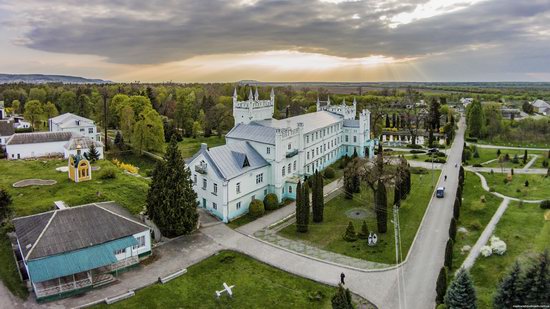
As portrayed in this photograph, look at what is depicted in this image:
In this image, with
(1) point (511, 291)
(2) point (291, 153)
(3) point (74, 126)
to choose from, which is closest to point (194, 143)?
(3) point (74, 126)

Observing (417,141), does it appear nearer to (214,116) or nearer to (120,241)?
(214,116)


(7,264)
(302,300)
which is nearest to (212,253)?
(302,300)

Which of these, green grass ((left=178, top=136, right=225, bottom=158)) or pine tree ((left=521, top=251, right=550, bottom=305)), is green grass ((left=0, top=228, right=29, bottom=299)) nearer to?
pine tree ((left=521, top=251, right=550, bottom=305))

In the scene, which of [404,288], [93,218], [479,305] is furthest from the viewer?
[93,218]

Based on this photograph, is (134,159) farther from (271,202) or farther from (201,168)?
(271,202)

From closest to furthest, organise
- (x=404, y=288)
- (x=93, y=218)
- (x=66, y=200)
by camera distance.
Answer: (x=404, y=288) → (x=93, y=218) → (x=66, y=200)
